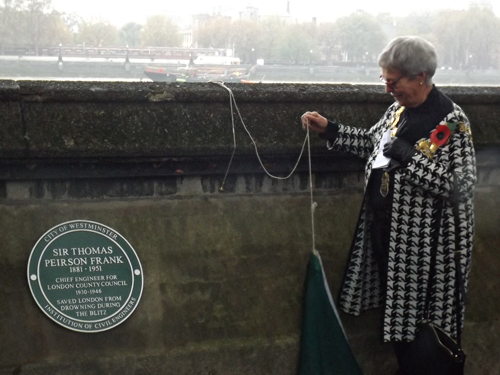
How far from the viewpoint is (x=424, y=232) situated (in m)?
3.21

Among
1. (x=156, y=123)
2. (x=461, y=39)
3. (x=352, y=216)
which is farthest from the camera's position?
(x=461, y=39)

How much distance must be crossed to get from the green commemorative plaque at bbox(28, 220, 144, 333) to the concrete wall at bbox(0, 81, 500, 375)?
0.13 feet

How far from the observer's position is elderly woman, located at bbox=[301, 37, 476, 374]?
3.08 metres

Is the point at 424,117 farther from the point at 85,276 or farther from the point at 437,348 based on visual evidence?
the point at 85,276

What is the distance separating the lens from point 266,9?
125812mm

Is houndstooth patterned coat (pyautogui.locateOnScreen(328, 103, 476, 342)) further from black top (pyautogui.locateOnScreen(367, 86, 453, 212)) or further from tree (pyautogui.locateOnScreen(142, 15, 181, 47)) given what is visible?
tree (pyautogui.locateOnScreen(142, 15, 181, 47))

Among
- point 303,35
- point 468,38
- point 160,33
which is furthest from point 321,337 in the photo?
point 160,33

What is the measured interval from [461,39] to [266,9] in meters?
42.9

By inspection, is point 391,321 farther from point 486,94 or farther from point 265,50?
point 265,50

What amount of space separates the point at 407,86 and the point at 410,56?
12 cm

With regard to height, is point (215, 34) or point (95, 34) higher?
point (95, 34)

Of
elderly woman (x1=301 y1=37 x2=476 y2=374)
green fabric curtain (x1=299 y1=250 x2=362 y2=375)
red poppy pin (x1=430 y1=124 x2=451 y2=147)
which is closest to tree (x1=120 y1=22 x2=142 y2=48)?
green fabric curtain (x1=299 y1=250 x2=362 y2=375)

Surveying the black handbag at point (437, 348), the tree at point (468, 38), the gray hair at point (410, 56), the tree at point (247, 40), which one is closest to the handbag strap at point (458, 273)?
the black handbag at point (437, 348)

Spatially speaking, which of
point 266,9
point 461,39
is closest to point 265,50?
point 461,39
